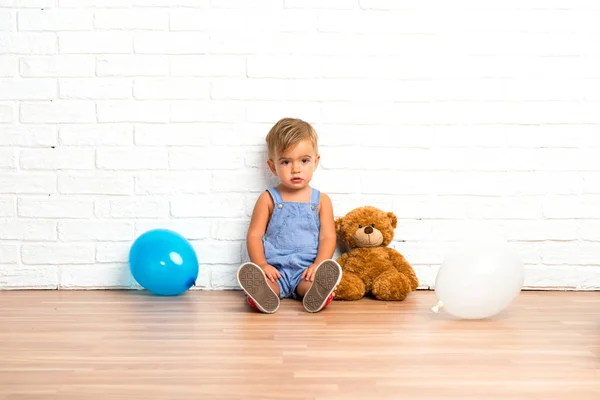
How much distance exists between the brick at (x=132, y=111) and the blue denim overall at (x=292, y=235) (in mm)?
571

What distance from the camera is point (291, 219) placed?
9.90 ft

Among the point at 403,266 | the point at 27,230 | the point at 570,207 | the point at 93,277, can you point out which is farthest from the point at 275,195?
the point at 570,207

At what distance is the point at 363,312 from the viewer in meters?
2.68

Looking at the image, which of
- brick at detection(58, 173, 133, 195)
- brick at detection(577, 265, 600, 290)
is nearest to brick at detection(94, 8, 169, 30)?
brick at detection(58, 173, 133, 195)

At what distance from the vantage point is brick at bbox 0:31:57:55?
10.0ft

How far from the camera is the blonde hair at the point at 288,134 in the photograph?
290 cm

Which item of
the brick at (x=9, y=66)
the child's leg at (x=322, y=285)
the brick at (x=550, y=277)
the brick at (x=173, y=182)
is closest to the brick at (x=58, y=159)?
the brick at (x=173, y=182)

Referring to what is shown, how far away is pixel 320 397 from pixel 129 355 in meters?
0.63

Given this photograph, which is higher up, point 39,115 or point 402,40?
point 402,40

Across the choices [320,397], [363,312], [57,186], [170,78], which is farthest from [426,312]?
[57,186]

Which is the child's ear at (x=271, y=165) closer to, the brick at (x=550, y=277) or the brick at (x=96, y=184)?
the brick at (x=96, y=184)

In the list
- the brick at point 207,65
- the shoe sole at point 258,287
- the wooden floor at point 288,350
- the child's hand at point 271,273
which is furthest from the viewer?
the brick at point 207,65

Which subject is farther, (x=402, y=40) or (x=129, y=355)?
(x=402, y=40)

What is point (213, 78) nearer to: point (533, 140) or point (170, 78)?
point (170, 78)
